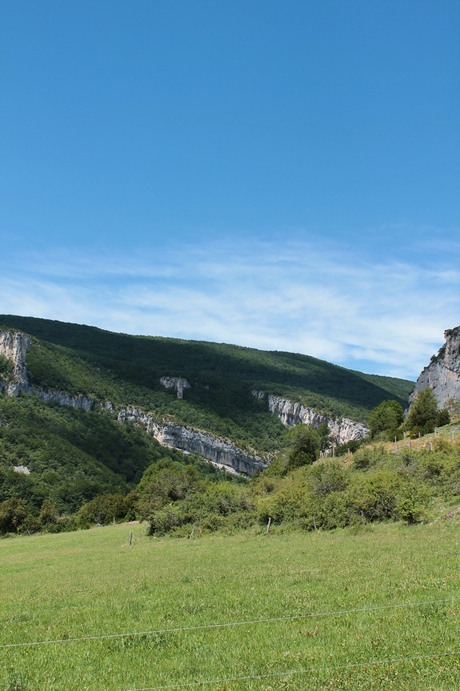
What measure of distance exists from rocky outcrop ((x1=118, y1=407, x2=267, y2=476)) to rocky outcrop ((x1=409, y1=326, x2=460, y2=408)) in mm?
80246

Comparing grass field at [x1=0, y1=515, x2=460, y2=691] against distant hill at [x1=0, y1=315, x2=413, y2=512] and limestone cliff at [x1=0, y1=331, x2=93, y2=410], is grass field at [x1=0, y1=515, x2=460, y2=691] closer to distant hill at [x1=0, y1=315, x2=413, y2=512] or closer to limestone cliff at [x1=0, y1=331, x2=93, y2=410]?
distant hill at [x1=0, y1=315, x2=413, y2=512]

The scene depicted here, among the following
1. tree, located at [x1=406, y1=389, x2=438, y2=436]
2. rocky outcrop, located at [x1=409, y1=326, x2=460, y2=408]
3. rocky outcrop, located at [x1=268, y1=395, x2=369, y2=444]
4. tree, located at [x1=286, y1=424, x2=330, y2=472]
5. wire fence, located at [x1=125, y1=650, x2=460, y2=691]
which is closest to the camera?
wire fence, located at [x1=125, y1=650, x2=460, y2=691]

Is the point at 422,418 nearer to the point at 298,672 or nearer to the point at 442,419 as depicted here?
the point at 442,419

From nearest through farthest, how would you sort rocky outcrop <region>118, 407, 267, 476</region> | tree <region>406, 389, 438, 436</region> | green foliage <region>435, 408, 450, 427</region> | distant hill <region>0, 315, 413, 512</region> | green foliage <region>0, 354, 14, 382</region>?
tree <region>406, 389, 438, 436</region> < green foliage <region>435, 408, 450, 427</region> < distant hill <region>0, 315, 413, 512</region> < green foliage <region>0, 354, 14, 382</region> < rocky outcrop <region>118, 407, 267, 476</region>

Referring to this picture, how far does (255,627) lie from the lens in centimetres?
927

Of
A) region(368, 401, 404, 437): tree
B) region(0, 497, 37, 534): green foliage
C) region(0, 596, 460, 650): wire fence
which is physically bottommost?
region(0, 497, 37, 534): green foliage

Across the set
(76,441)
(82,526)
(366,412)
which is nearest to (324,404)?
(366,412)

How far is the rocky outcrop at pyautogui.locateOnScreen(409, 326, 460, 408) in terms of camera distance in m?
86.1

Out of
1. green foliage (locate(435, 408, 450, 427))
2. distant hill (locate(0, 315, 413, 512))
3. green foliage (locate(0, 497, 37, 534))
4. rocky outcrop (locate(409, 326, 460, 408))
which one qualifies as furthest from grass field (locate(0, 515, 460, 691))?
distant hill (locate(0, 315, 413, 512))

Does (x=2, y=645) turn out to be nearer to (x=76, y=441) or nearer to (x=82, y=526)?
(x=82, y=526)

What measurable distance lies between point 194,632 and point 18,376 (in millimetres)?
154120

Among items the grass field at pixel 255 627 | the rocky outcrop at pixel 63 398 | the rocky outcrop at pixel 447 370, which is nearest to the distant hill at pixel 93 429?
the rocky outcrop at pixel 63 398

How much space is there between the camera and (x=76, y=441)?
131125 millimetres

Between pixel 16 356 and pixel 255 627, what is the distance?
157m
